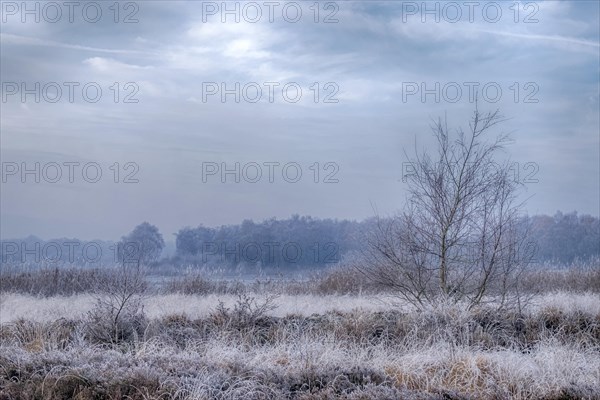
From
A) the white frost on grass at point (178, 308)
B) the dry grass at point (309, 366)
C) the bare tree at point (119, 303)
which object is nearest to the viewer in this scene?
the dry grass at point (309, 366)

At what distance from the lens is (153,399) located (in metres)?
6.81

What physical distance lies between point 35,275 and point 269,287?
10.1m

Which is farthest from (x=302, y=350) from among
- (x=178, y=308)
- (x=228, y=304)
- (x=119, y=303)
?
(x=228, y=304)

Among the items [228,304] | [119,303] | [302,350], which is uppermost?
[119,303]

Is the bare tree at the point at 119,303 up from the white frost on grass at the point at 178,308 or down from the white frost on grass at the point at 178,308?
up

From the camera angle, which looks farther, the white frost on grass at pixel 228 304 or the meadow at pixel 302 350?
the white frost on grass at pixel 228 304

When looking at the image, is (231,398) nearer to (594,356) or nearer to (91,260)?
(594,356)

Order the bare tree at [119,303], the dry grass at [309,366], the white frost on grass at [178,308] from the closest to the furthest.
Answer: the dry grass at [309,366]
the bare tree at [119,303]
the white frost on grass at [178,308]

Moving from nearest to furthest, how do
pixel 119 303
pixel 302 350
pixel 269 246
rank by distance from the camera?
pixel 302 350 → pixel 119 303 → pixel 269 246

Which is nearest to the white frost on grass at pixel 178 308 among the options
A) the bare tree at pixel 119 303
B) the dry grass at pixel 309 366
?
the bare tree at pixel 119 303

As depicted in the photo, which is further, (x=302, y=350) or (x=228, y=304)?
(x=228, y=304)

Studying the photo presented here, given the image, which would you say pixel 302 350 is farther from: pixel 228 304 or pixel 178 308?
pixel 228 304

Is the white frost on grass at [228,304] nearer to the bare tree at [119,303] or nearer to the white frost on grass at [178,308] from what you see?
the white frost on grass at [178,308]

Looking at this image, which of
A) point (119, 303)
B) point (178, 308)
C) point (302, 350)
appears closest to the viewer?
point (302, 350)
